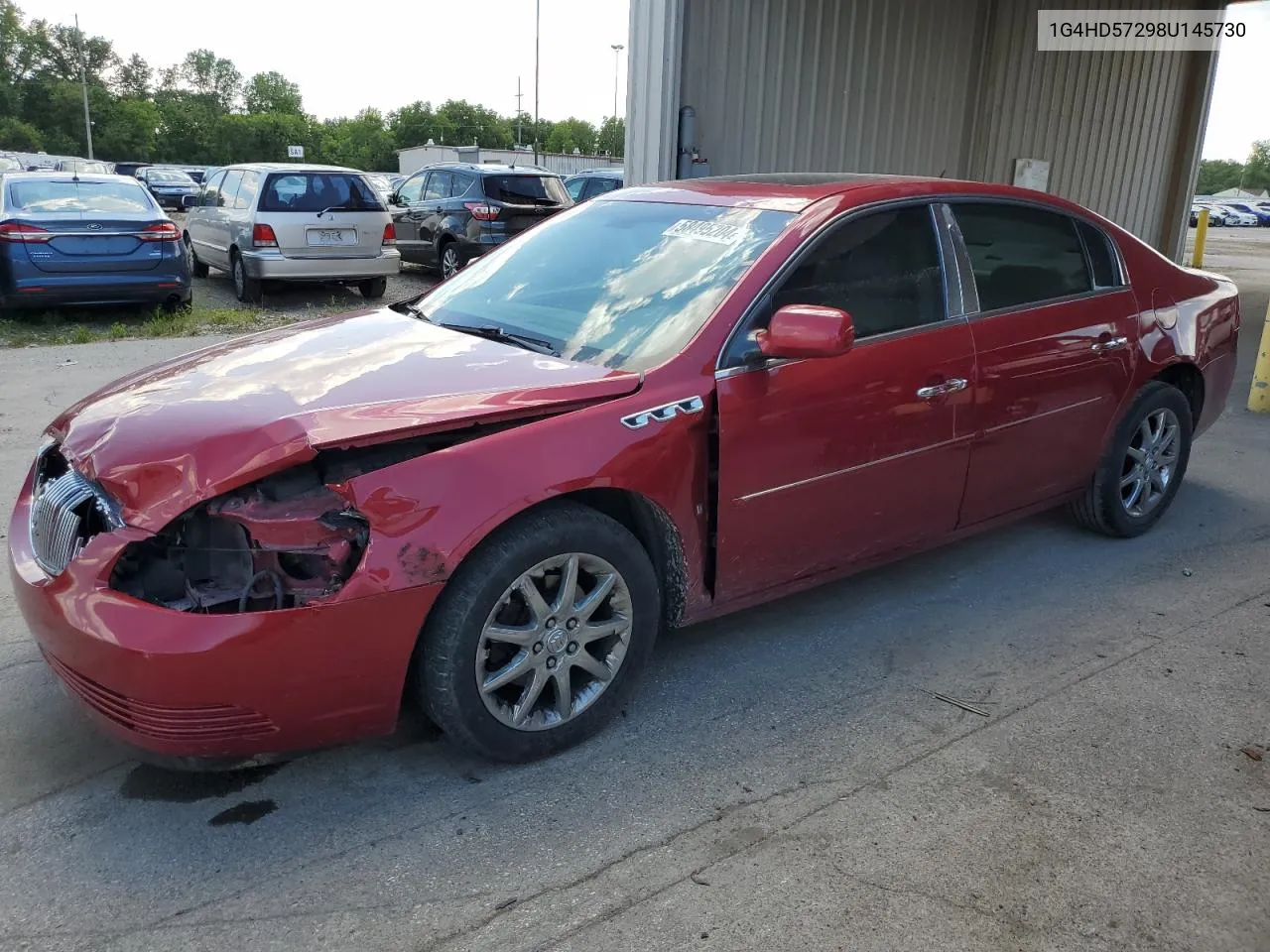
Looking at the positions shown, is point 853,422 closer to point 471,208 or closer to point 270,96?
point 471,208

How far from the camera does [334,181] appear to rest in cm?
1154

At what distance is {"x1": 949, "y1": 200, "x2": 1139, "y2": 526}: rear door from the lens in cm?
390

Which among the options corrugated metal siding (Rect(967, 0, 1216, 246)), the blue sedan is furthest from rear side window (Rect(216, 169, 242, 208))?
corrugated metal siding (Rect(967, 0, 1216, 246))

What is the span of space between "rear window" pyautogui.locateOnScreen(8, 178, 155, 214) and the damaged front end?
8.71 m

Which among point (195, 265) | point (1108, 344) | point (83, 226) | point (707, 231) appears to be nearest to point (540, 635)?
point (707, 231)

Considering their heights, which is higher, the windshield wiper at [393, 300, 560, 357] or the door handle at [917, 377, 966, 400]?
the windshield wiper at [393, 300, 560, 357]

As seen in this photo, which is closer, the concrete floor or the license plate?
the concrete floor

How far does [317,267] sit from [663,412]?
938cm

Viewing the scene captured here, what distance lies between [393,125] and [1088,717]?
11273 centimetres

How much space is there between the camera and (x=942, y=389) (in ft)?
12.1

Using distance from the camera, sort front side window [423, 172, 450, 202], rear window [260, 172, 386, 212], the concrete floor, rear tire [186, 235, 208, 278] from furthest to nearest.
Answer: rear tire [186, 235, 208, 278] < front side window [423, 172, 450, 202] < rear window [260, 172, 386, 212] < the concrete floor

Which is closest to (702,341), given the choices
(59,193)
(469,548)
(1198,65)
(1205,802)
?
(469,548)

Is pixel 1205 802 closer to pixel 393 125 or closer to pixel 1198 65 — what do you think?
pixel 1198 65

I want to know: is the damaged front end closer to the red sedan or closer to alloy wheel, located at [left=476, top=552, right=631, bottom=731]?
the red sedan
